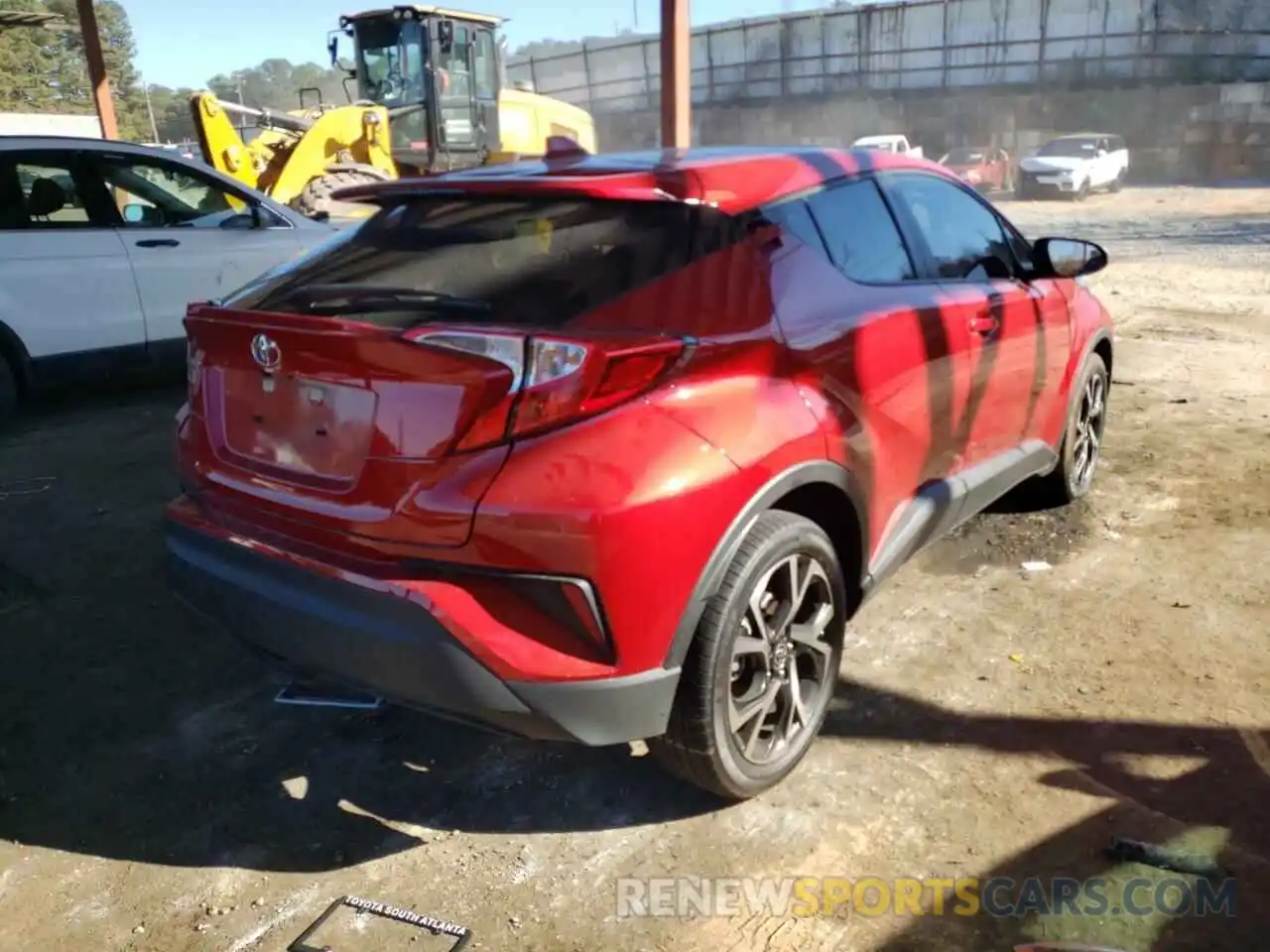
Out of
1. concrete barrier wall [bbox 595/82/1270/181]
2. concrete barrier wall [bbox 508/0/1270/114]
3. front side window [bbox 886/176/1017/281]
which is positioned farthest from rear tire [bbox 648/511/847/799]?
concrete barrier wall [bbox 508/0/1270/114]

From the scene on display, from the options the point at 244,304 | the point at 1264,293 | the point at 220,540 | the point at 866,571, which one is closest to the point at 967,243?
the point at 866,571

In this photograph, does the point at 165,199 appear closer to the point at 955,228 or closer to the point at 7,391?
the point at 7,391

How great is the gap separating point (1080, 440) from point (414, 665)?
144 inches

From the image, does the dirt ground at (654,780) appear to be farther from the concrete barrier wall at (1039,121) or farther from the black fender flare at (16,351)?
the concrete barrier wall at (1039,121)

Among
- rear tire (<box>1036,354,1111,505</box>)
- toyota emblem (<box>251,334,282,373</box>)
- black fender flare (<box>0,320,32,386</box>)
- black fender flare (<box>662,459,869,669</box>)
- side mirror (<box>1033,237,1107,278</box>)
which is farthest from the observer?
black fender flare (<box>0,320,32,386</box>)

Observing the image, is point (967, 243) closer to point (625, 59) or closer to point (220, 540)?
point (220, 540)

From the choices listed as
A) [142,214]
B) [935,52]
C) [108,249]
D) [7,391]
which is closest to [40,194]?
[108,249]

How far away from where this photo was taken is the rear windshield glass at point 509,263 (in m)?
2.48

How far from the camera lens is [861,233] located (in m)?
3.21

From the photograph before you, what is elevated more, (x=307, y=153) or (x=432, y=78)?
(x=432, y=78)

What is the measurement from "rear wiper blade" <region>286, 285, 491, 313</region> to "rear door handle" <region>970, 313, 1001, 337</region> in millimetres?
1863

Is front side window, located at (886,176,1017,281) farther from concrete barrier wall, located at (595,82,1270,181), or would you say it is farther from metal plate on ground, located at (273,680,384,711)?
concrete barrier wall, located at (595,82,1270,181)

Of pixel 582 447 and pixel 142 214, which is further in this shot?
pixel 142 214

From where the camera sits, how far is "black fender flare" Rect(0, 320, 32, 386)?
20.4ft
